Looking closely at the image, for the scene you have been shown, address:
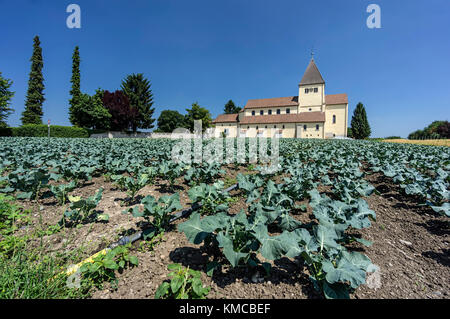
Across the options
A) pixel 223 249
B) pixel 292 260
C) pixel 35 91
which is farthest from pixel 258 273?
pixel 35 91

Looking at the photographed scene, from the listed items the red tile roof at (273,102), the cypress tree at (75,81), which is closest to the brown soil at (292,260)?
the red tile roof at (273,102)

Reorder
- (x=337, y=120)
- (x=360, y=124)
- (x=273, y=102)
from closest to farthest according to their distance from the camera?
(x=337, y=120) < (x=273, y=102) < (x=360, y=124)

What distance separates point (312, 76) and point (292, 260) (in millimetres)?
50410

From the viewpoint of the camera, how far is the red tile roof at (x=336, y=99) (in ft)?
144

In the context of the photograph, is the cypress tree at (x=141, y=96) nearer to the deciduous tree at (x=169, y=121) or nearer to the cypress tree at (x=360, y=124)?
the deciduous tree at (x=169, y=121)

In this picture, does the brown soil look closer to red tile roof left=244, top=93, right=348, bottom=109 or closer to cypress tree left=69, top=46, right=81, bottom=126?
red tile roof left=244, top=93, right=348, bottom=109

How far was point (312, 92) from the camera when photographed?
42625 mm

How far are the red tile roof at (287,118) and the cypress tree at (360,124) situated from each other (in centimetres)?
2869

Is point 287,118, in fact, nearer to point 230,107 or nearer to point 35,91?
point 230,107

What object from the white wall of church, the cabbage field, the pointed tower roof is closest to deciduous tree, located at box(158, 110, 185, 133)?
the pointed tower roof

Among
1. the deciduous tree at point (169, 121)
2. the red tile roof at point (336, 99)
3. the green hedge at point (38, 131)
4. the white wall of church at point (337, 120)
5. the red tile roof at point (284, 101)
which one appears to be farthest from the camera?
the deciduous tree at point (169, 121)

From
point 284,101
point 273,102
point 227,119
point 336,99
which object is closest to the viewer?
point 336,99

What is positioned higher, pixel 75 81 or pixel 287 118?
pixel 75 81

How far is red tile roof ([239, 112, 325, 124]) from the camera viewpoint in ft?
125
